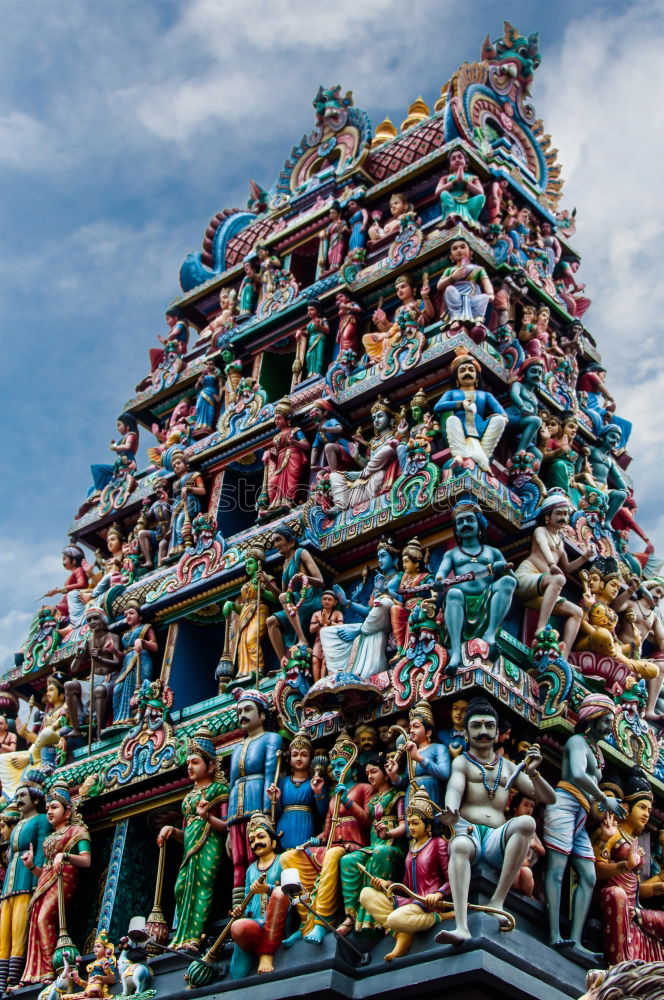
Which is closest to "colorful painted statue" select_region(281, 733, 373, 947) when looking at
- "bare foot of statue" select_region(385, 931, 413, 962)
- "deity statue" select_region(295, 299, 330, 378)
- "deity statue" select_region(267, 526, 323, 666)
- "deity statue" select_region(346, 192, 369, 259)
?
"bare foot of statue" select_region(385, 931, 413, 962)

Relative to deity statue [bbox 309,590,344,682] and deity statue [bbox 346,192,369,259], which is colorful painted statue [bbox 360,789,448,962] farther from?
deity statue [bbox 346,192,369,259]

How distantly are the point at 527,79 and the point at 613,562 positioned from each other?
1349 centimetres

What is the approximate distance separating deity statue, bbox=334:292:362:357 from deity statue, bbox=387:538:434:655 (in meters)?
6.44

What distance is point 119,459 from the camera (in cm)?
2895

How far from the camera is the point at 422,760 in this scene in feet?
54.0

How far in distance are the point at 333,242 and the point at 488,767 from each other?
1470 centimetres

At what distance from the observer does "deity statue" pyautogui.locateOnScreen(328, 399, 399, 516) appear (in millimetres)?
21625

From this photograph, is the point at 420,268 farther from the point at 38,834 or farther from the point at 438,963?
the point at 438,963

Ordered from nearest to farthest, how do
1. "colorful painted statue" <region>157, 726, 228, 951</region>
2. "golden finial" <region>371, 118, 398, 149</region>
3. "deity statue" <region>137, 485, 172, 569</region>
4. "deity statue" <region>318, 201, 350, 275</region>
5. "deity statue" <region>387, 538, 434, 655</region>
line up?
1. "colorful painted statue" <region>157, 726, 228, 951</region>
2. "deity statue" <region>387, 538, 434, 655</region>
3. "deity statue" <region>137, 485, 172, 569</region>
4. "deity statue" <region>318, 201, 350, 275</region>
5. "golden finial" <region>371, 118, 398, 149</region>

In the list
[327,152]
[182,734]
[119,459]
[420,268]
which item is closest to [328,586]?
[182,734]

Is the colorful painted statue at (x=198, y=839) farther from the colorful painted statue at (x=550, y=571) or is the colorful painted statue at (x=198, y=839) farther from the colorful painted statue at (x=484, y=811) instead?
the colorful painted statue at (x=550, y=571)

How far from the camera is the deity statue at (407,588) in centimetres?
1866

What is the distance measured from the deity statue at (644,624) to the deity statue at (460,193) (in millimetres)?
7859

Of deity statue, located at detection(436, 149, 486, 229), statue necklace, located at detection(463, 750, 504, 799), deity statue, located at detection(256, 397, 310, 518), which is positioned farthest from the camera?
deity statue, located at detection(436, 149, 486, 229)
